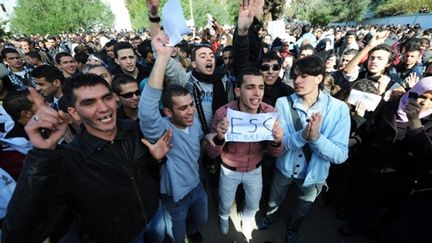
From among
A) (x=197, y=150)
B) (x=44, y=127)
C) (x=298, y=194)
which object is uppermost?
(x=44, y=127)

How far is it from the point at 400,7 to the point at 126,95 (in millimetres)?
52268

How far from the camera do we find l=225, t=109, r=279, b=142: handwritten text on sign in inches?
92.2

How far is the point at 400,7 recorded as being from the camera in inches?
1608

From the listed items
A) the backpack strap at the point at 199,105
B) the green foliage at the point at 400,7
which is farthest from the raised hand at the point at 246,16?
the green foliage at the point at 400,7

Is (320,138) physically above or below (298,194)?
above

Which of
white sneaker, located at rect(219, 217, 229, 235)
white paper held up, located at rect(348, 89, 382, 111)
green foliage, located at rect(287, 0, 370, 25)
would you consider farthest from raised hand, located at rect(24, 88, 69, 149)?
green foliage, located at rect(287, 0, 370, 25)

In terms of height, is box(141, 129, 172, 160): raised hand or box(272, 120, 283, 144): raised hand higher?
box(141, 129, 172, 160): raised hand

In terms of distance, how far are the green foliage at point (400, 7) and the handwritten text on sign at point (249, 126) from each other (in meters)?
47.8

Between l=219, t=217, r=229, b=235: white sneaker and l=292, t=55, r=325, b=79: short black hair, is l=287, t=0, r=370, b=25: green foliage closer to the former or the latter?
l=292, t=55, r=325, b=79: short black hair

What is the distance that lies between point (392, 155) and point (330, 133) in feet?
2.13

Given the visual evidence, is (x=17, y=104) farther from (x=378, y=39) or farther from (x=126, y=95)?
(x=378, y=39)

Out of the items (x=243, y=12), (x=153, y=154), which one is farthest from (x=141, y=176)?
(x=243, y=12)

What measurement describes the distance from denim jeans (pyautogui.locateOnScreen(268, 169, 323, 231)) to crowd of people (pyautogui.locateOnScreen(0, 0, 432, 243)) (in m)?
0.01

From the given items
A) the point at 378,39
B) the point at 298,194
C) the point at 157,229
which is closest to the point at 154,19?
the point at 157,229
